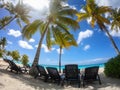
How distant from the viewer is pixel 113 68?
1105 centimetres

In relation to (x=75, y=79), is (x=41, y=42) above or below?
above

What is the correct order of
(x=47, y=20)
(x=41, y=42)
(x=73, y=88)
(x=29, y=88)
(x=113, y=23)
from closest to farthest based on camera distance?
1. (x=29, y=88)
2. (x=73, y=88)
3. (x=41, y=42)
4. (x=47, y=20)
5. (x=113, y=23)

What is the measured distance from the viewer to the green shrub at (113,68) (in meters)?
10.9

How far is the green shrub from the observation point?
10898 millimetres

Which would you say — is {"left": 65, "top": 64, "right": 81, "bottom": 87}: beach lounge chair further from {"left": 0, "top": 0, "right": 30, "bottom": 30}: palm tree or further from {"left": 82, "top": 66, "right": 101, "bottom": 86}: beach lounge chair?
{"left": 0, "top": 0, "right": 30, "bottom": 30}: palm tree

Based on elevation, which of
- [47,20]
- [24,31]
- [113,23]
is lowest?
[24,31]

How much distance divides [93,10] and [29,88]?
613 inches

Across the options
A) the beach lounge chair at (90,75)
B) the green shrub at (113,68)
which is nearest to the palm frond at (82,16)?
the green shrub at (113,68)

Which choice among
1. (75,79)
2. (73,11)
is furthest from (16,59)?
(75,79)

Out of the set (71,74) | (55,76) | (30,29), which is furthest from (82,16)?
(71,74)

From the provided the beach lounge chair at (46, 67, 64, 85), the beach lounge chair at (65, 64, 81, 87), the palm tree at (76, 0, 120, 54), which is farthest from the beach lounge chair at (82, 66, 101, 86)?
the palm tree at (76, 0, 120, 54)

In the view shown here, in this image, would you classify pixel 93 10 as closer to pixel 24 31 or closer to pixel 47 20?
pixel 47 20

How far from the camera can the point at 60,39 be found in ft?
57.9

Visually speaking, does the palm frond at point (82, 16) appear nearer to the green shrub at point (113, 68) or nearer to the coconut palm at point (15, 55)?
the coconut palm at point (15, 55)
